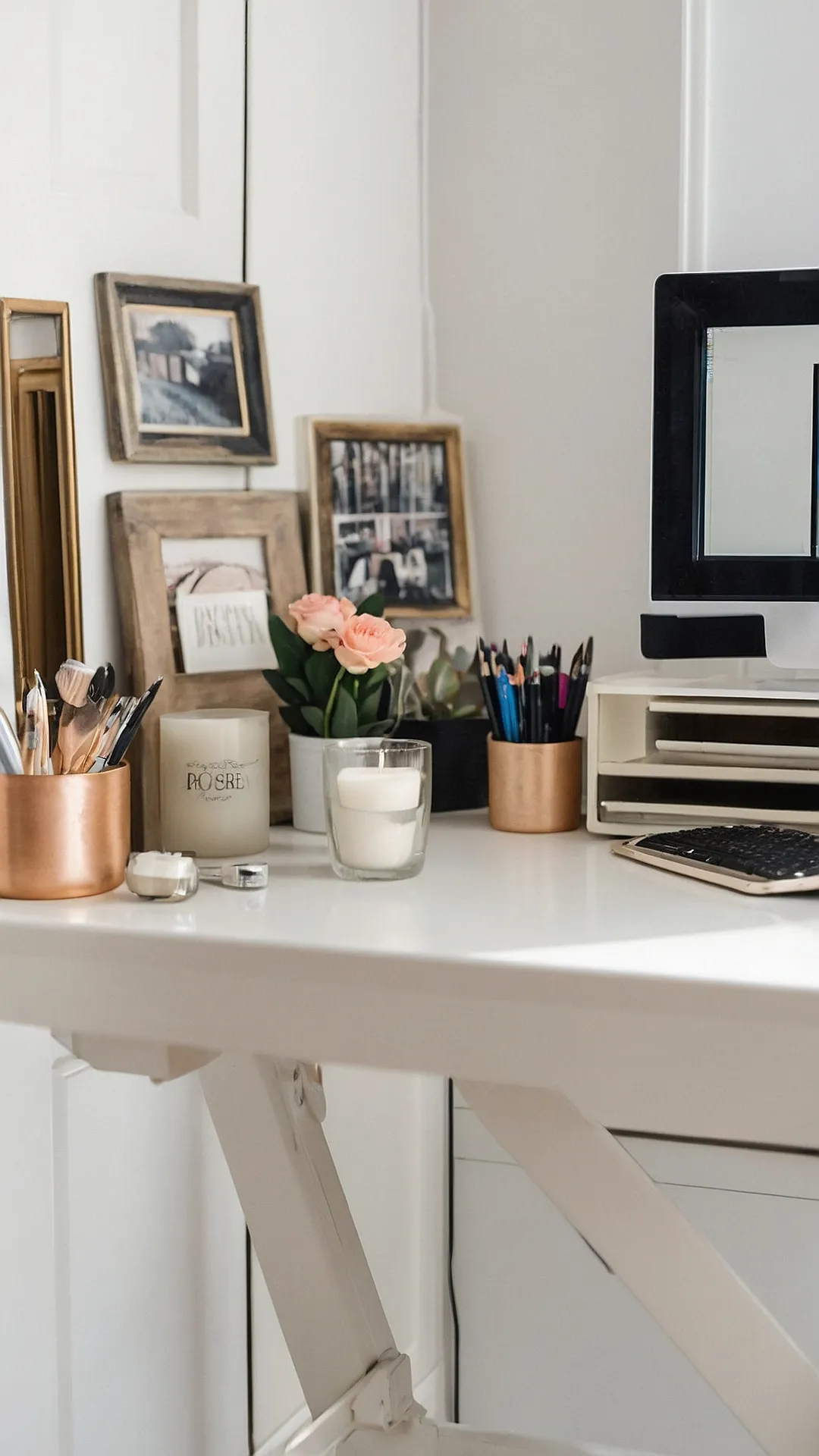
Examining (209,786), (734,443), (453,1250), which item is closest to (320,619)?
(209,786)

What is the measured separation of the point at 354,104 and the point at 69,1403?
4.27 feet

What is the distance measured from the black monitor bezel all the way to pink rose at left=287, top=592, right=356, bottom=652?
287 millimetres

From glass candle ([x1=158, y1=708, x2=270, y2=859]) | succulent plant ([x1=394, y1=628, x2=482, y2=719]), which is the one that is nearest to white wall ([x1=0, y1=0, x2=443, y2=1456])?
glass candle ([x1=158, y1=708, x2=270, y2=859])

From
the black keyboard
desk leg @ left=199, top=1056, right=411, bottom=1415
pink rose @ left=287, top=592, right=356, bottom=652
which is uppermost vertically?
pink rose @ left=287, top=592, right=356, bottom=652

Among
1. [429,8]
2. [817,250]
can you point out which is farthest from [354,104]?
[817,250]

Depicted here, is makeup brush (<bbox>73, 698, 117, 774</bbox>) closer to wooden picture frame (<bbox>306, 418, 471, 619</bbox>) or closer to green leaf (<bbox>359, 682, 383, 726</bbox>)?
green leaf (<bbox>359, 682, 383, 726</bbox>)

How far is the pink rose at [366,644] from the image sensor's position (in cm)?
118

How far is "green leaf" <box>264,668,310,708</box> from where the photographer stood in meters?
1.23

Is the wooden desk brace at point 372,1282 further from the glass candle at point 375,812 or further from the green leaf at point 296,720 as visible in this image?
the green leaf at point 296,720

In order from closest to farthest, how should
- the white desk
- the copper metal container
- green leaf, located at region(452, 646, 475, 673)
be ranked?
the white desk < the copper metal container < green leaf, located at region(452, 646, 475, 673)

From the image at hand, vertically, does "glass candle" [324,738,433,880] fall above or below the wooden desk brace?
above

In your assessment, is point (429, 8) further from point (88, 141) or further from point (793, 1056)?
point (793, 1056)

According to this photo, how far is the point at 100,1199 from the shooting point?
124 centimetres

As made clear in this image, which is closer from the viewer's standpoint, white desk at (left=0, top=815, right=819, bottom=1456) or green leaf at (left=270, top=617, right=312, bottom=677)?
white desk at (left=0, top=815, right=819, bottom=1456)
